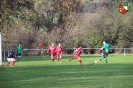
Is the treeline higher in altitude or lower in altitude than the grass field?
higher

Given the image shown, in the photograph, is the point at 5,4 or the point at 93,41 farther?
the point at 93,41

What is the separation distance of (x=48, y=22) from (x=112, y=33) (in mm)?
10386

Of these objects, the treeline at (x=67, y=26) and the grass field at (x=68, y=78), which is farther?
the treeline at (x=67, y=26)

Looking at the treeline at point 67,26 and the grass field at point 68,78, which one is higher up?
the treeline at point 67,26

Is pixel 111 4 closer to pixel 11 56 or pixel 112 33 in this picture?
pixel 112 33

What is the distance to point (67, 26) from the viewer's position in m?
68.6

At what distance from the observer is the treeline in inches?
2520

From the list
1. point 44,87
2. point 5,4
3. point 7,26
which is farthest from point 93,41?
point 44,87

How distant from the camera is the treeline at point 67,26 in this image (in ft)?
210

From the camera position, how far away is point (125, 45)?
6612cm

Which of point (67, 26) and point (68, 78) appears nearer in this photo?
point (68, 78)

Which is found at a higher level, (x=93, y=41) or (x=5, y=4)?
(x=5, y=4)

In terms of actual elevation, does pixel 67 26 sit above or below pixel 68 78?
above

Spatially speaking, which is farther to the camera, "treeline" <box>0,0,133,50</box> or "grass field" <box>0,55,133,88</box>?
"treeline" <box>0,0,133,50</box>
